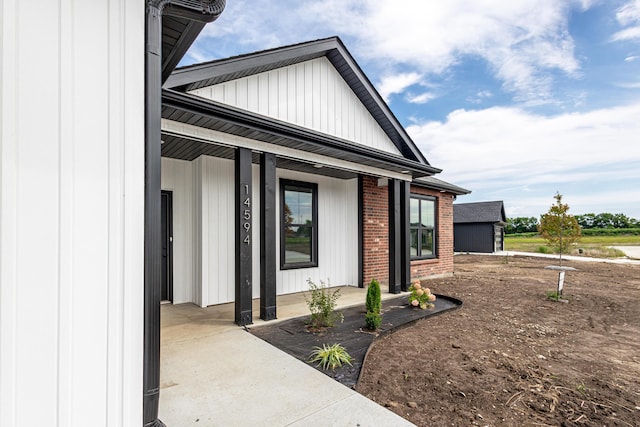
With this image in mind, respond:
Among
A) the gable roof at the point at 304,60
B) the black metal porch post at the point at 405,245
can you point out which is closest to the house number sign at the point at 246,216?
the gable roof at the point at 304,60

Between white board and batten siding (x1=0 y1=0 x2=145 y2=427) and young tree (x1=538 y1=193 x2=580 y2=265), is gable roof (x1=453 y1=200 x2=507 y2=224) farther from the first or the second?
white board and batten siding (x1=0 y1=0 x2=145 y2=427)

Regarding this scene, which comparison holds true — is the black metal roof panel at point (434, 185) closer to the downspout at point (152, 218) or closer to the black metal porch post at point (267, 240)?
the black metal porch post at point (267, 240)

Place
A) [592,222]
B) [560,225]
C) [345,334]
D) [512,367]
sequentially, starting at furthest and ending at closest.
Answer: [592,222], [560,225], [345,334], [512,367]

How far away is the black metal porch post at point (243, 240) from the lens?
4395mm

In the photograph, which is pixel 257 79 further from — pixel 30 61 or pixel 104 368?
pixel 104 368

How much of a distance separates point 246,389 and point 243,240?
2148 millimetres

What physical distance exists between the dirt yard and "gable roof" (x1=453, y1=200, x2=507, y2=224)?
1908 cm

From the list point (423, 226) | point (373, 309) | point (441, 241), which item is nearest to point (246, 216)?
point (373, 309)

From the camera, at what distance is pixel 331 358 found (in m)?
3.24

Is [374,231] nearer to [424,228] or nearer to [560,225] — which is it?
[424,228]

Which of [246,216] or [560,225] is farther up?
[246,216]

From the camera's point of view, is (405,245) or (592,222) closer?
(405,245)

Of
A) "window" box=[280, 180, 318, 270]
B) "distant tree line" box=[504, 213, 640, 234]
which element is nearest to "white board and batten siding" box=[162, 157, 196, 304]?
"window" box=[280, 180, 318, 270]

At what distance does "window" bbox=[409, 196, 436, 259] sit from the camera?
29.4 ft
